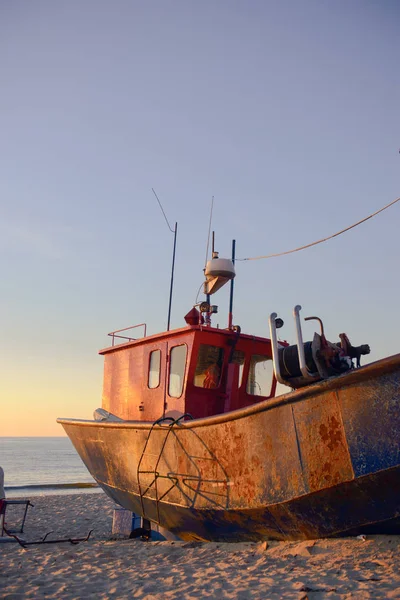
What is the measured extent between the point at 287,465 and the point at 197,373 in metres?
2.58

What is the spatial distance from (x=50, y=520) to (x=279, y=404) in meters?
8.76

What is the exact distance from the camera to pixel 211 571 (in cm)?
525

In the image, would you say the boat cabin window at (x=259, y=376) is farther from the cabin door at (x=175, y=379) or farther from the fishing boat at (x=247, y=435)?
the cabin door at (x=175, y=379)

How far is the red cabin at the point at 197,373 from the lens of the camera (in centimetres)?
746

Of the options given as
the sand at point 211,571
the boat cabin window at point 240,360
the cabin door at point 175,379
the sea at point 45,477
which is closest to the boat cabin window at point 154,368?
the cabin door at point 175,379

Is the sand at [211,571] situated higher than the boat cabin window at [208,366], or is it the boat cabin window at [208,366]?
the boat cabin window at [208,366]

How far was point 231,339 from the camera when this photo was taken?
7.73m

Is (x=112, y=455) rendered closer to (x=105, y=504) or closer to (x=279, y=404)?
(x=279, y=404)

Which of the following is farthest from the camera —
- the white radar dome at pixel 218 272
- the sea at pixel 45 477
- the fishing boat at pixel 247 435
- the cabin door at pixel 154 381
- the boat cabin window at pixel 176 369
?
the sea at pixel 45 477

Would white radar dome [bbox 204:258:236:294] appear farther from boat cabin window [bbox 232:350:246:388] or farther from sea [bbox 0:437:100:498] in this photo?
sea [bbox 0:437:100:498]

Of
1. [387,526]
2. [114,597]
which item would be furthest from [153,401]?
[387,526]

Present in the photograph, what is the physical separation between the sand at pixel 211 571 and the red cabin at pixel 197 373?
1.95 metres

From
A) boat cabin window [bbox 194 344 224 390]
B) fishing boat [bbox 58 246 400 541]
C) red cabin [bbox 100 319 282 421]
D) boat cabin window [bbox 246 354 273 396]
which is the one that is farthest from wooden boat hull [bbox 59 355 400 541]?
boat cabin window [bbox 246 354 273 396]

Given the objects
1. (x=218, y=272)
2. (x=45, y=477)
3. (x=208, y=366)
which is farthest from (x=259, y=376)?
(x=45, y=477)
